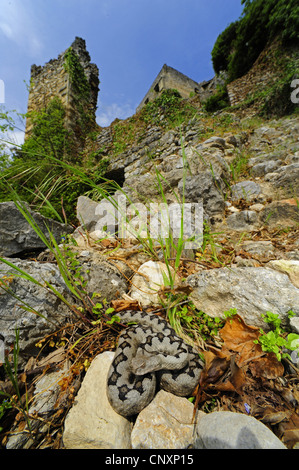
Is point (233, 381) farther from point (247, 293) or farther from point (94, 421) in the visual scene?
point (94, 421)

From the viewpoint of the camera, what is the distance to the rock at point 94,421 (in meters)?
1.21

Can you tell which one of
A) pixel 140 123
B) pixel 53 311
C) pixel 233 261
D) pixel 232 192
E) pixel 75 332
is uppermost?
pixel 140 123

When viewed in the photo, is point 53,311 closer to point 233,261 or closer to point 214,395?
point 214,395

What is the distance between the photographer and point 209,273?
208cm

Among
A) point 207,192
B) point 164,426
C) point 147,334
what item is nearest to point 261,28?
point 207,192

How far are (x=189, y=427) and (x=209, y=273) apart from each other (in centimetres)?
128

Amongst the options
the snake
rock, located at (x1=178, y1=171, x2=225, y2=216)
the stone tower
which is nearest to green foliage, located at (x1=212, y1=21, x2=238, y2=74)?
the stone tower

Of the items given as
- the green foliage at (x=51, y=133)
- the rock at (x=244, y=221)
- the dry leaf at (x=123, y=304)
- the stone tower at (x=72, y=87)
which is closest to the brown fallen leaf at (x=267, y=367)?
the dry leaf at (x=123, y=304)

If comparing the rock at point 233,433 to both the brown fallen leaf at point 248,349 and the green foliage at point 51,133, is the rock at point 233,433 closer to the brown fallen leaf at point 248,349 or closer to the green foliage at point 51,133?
the brown fallen leaf at point 248,349

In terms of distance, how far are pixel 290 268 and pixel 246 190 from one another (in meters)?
2.84

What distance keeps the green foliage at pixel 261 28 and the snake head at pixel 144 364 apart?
1470cm

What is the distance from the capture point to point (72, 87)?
37.1ft

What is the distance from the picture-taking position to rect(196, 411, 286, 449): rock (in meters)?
1.02

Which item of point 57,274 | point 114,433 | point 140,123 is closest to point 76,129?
point 140,123
